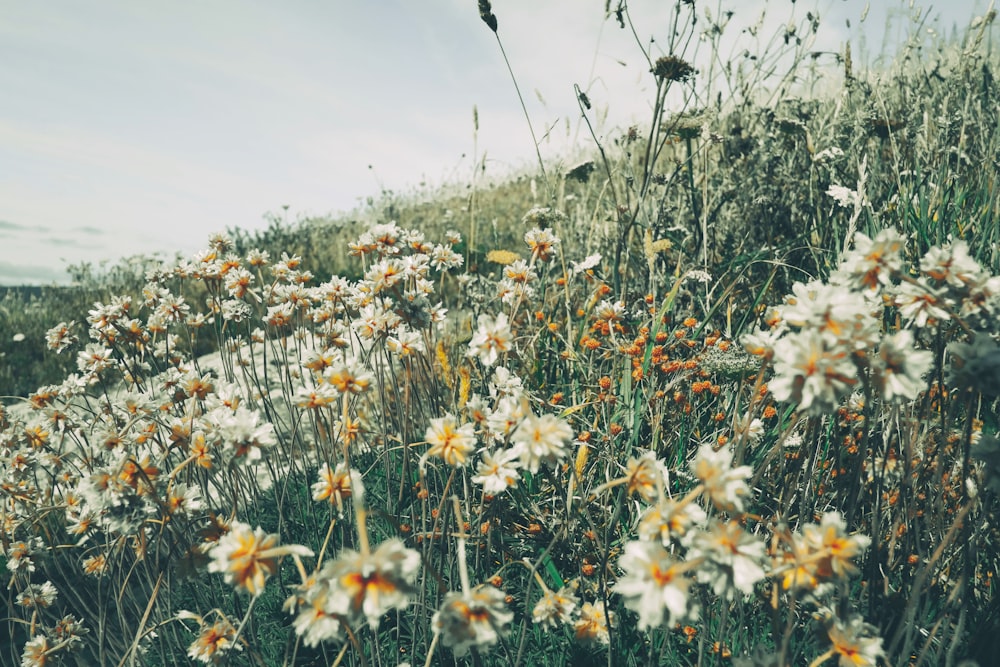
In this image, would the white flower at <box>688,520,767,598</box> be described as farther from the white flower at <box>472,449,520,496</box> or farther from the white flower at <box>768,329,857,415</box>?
the white flower at <box>472,449,520,496</box>

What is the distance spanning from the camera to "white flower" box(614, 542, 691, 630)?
91 cm

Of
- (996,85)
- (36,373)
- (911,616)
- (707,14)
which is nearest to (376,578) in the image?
(911,616)

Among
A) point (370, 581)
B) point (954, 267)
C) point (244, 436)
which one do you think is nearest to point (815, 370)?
point (954, 267)

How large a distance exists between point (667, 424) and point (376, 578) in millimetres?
1962

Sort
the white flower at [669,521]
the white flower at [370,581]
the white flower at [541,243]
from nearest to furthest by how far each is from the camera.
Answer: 1. the white flower at [370,581]
2. the white flower at [669,521]
3. the white flower at [541,243]

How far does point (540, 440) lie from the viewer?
3.78ft

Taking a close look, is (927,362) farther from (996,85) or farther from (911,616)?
(996,85)

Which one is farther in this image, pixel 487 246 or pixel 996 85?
pixel 487 246

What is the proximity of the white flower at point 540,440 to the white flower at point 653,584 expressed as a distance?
25cm

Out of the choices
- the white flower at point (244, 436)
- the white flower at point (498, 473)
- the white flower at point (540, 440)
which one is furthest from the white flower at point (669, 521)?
the white flower at point (244, 436)

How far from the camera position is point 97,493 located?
1.45 metres

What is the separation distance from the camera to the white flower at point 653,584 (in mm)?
907

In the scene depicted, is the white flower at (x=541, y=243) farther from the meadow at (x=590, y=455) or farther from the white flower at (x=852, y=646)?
the white flower at (x=852, y=646)

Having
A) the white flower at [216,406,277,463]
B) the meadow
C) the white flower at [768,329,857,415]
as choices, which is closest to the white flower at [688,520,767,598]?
the meadow
